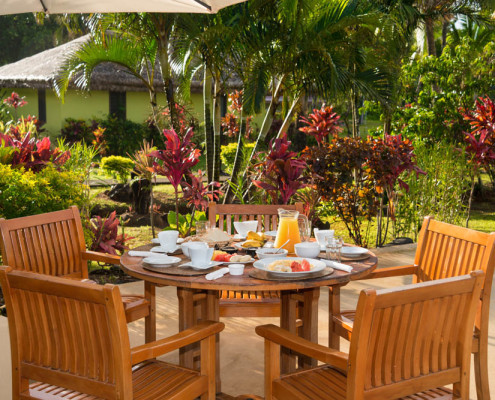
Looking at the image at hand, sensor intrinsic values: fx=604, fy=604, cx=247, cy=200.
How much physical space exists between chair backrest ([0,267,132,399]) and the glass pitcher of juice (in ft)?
4.08

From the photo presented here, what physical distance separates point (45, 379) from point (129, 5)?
2.43 meters

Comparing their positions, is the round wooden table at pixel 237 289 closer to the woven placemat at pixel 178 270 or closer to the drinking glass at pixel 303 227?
the woven placemat at pixel 178 270

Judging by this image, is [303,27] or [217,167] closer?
[303,27]

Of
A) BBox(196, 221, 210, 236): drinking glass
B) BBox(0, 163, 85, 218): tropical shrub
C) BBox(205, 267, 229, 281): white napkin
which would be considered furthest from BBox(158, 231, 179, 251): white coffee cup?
BBox(0, 163, 85, 218): tropical shrub

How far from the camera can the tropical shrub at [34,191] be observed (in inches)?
189

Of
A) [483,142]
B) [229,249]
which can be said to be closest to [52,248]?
[229,249]

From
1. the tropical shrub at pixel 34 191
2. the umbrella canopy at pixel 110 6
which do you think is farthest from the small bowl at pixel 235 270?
the tropical shrub at pixel 34 191

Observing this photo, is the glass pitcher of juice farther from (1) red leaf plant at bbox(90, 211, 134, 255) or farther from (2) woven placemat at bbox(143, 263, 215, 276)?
(1) red leaf plant at bbox(90, 211, 134, 255)

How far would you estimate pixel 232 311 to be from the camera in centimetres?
342

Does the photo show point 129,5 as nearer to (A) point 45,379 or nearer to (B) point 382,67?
(A) point 45,379

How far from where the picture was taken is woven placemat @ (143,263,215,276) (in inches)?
109

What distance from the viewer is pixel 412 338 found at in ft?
7.36

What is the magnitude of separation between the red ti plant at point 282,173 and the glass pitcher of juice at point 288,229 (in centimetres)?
261

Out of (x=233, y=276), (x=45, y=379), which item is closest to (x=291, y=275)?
(x=233, y=276)
